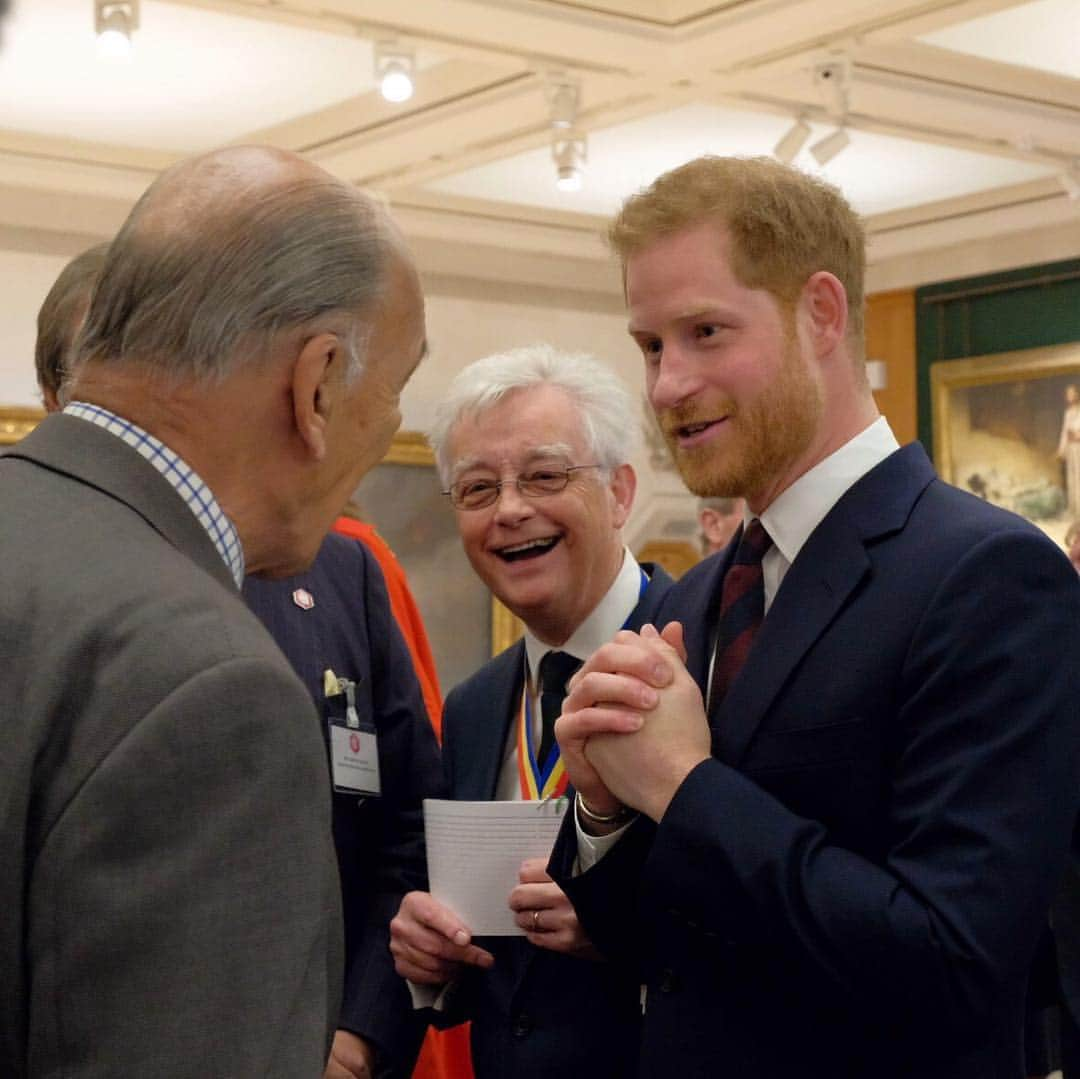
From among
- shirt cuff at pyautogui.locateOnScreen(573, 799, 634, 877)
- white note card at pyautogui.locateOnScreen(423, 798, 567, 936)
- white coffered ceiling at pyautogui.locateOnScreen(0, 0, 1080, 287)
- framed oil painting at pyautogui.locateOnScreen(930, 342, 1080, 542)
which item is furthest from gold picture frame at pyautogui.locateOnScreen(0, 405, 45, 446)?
shirt cuff at pyautogui.locateOnScreen(573, 799, 634, 877)

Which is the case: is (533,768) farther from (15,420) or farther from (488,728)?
(15,420)

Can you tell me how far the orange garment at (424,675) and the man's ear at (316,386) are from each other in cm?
145

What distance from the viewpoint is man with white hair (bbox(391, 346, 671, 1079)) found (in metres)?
2.86

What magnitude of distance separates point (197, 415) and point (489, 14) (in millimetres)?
6145

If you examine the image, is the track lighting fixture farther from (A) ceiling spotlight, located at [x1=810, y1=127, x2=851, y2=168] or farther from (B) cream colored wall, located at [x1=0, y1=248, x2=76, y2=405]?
(B) cream colored wall, located at [x1=0, y1=248, x2=76, y2=405]

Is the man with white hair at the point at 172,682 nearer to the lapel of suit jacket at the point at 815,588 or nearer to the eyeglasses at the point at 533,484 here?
the lapel of suit jacket at the point at 815,588

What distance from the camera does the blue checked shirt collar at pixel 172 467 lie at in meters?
1.55

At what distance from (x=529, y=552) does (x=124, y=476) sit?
1508 millimetres

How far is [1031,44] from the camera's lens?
26.8 feet

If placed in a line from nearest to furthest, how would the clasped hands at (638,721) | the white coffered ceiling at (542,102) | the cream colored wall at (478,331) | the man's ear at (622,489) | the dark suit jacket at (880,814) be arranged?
the dark suit jacket at (880,814) < the clasped hands at (638,721) < the man's ear at (622,489) < the white coffered ceiling at (542,102) < the cream colored wall at (478,331)

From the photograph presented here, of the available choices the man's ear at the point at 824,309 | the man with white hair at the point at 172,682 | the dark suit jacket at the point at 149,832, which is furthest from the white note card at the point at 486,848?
the dark suit jacket at the point at 149,832

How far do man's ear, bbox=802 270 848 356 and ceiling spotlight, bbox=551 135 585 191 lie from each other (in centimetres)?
653

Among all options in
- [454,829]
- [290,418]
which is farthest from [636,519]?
[290,418]

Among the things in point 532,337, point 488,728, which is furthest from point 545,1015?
point 532,337
